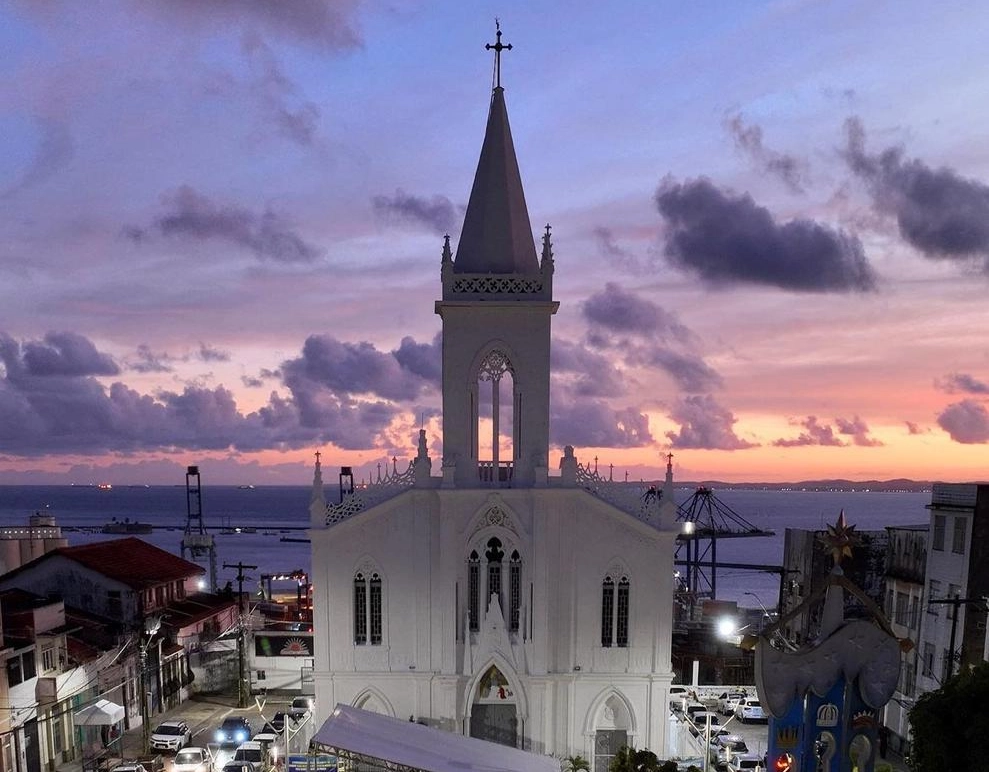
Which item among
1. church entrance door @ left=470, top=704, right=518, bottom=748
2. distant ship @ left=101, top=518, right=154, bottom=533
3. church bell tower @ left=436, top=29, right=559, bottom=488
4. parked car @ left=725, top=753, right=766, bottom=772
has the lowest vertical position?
distant ship @ left=101, top=518, right=154, bottom=533

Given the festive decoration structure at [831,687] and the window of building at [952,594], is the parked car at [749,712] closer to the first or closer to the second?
the window of building at [952,594]

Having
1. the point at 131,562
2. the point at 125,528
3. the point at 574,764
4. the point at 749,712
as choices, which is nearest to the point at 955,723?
the point at 574,764

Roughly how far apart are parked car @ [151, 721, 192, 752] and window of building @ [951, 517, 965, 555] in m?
28.6

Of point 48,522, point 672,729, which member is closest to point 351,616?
point 672,729

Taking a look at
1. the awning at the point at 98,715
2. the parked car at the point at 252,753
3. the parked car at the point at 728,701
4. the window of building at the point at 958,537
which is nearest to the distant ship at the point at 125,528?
the awning at the point at 98,715

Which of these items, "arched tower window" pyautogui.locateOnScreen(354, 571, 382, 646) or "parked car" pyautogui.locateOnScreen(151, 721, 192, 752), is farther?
"parked car" pyautogui.locateOnScreen(151, 721, 192, 752)

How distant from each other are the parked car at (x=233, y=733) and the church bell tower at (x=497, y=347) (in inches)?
532

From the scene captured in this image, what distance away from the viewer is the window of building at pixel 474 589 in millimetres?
22266

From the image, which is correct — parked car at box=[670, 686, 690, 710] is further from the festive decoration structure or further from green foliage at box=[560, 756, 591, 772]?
the festive decoration structure

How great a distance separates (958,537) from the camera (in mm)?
25031

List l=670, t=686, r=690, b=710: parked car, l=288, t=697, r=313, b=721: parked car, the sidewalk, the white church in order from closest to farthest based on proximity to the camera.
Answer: the white church → the sidewalk → l=288, t=697, r=313, b=721: parked car → l=670, t=686, r=690, b=710: parked car

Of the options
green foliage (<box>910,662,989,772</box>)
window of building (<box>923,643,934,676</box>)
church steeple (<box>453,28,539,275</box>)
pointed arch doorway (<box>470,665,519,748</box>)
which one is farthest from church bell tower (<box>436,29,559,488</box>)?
window of building (<box>923,643,934,676</box>)

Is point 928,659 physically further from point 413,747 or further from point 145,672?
point 145,672

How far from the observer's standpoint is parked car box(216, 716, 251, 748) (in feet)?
85.7
